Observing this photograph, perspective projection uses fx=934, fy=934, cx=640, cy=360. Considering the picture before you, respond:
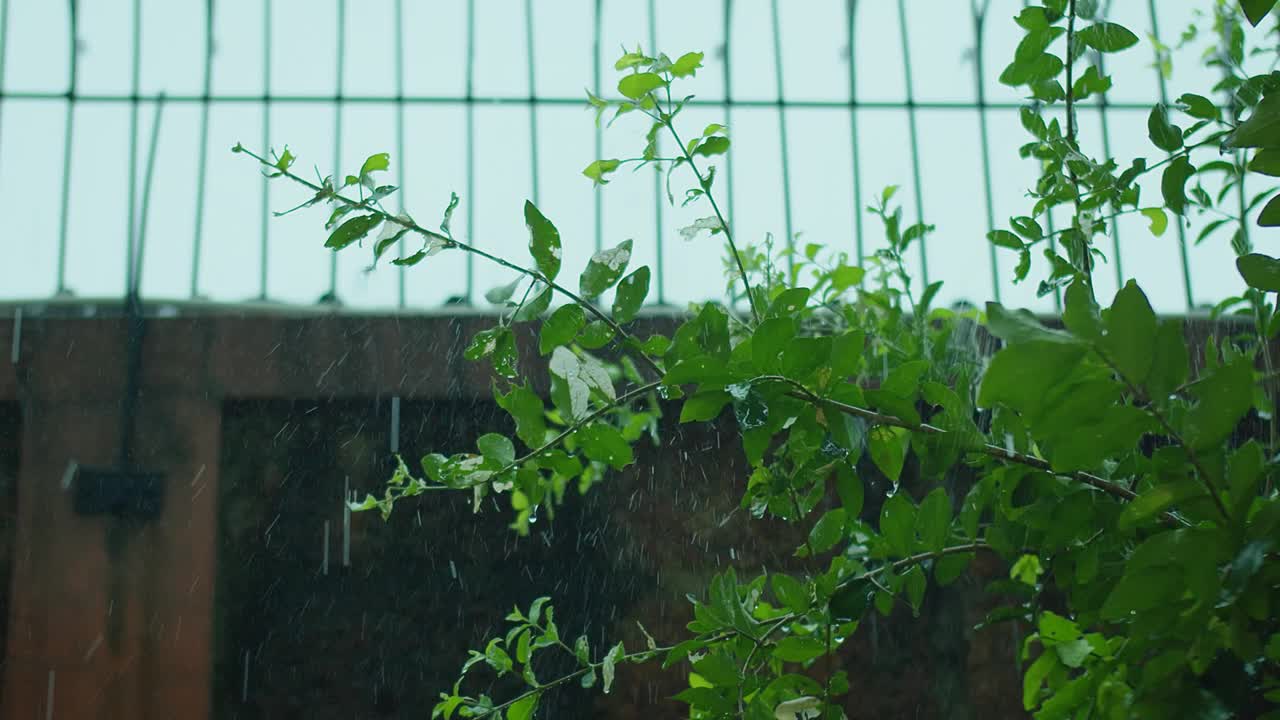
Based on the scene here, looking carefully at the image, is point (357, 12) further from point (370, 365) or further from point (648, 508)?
point (648, 508)

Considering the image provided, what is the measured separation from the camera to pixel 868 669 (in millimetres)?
3197

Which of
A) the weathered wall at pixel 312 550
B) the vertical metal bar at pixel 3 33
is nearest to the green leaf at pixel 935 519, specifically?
the weathered wall at pixel 312 550

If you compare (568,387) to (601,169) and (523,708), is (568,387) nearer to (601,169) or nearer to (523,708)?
(601,169)

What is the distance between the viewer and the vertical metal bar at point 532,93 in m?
3.75

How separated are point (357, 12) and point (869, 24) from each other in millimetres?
2172

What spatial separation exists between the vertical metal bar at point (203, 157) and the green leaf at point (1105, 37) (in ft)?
11.1

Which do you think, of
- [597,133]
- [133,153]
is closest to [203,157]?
[133,153]

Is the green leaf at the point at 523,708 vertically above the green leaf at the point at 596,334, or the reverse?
the green leaf at the point at 596,334

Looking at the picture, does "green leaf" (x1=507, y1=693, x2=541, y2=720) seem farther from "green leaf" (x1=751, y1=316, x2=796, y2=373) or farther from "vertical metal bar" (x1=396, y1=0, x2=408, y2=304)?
"vertical metal bar" (x1=396, y1=0, x2=408, y2=304)

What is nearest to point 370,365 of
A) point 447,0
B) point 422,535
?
point 422,535

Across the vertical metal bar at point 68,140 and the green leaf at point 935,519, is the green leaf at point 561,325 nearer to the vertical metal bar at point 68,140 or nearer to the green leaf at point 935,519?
the green leaf at point 935,519

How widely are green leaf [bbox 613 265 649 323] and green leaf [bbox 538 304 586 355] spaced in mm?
35

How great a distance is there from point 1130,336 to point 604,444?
0.51m

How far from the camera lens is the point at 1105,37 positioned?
0.88m
